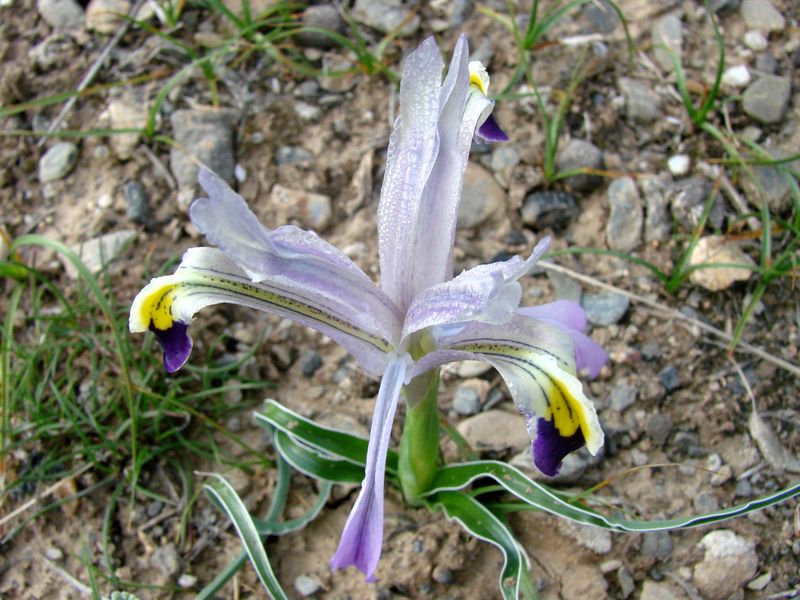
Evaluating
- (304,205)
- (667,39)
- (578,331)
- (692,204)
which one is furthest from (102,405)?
(667,39)

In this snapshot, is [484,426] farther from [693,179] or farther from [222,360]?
[693,179]

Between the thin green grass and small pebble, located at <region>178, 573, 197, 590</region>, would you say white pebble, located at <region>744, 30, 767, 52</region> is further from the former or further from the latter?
small pebble, located at <region>178, 573, 197, 590</region>

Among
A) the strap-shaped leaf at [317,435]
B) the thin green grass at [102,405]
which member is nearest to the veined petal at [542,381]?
the strap-shaped leaf at [317,435]

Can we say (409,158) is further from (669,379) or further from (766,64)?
(766,64)

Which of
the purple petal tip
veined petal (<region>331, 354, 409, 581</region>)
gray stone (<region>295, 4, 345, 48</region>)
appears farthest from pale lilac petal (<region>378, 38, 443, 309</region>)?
gray stone (<region>295, 4, 345, 48</region>)

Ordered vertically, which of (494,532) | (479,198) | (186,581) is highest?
(479,198)

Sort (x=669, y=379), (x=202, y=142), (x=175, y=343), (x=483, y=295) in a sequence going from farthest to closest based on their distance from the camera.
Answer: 1. (x=202, y=142)
2. (x=669, y=379)
3. (x=175, y=343)
4. (x=483, y=295)

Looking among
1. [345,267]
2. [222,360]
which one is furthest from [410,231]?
[222,360]
